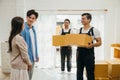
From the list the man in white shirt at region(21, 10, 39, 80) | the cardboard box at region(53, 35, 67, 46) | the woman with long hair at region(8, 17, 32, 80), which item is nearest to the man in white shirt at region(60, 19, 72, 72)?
the cardboard box at region(53, 35, 67, 46)

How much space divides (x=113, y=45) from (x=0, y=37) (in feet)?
12.2

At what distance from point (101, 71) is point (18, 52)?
2863 mm

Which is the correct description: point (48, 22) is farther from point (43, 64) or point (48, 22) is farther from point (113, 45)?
point (113, 45)

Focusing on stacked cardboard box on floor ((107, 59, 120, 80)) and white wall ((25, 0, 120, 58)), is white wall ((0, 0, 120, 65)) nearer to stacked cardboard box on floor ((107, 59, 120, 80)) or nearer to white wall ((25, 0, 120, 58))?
white wall ((25, 0, 120, 58))

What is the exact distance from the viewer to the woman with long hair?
2.71m

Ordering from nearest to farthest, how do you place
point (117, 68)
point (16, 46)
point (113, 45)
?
point (16, 46), point (117, 68), point (113, 45)

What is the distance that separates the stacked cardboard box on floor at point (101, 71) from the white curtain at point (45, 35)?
99.3 inches

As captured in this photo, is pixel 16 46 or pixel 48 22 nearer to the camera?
pixel 16 46

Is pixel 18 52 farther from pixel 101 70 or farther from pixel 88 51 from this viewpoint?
pixel 101 70

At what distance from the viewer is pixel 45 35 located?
7.32 metres

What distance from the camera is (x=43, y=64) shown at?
7.38 metres

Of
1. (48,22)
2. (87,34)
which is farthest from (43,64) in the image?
(87,34)

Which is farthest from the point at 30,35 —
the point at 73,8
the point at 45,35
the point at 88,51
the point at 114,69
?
the point at 73,8

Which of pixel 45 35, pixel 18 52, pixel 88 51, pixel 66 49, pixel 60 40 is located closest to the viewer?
pixel 18 52
